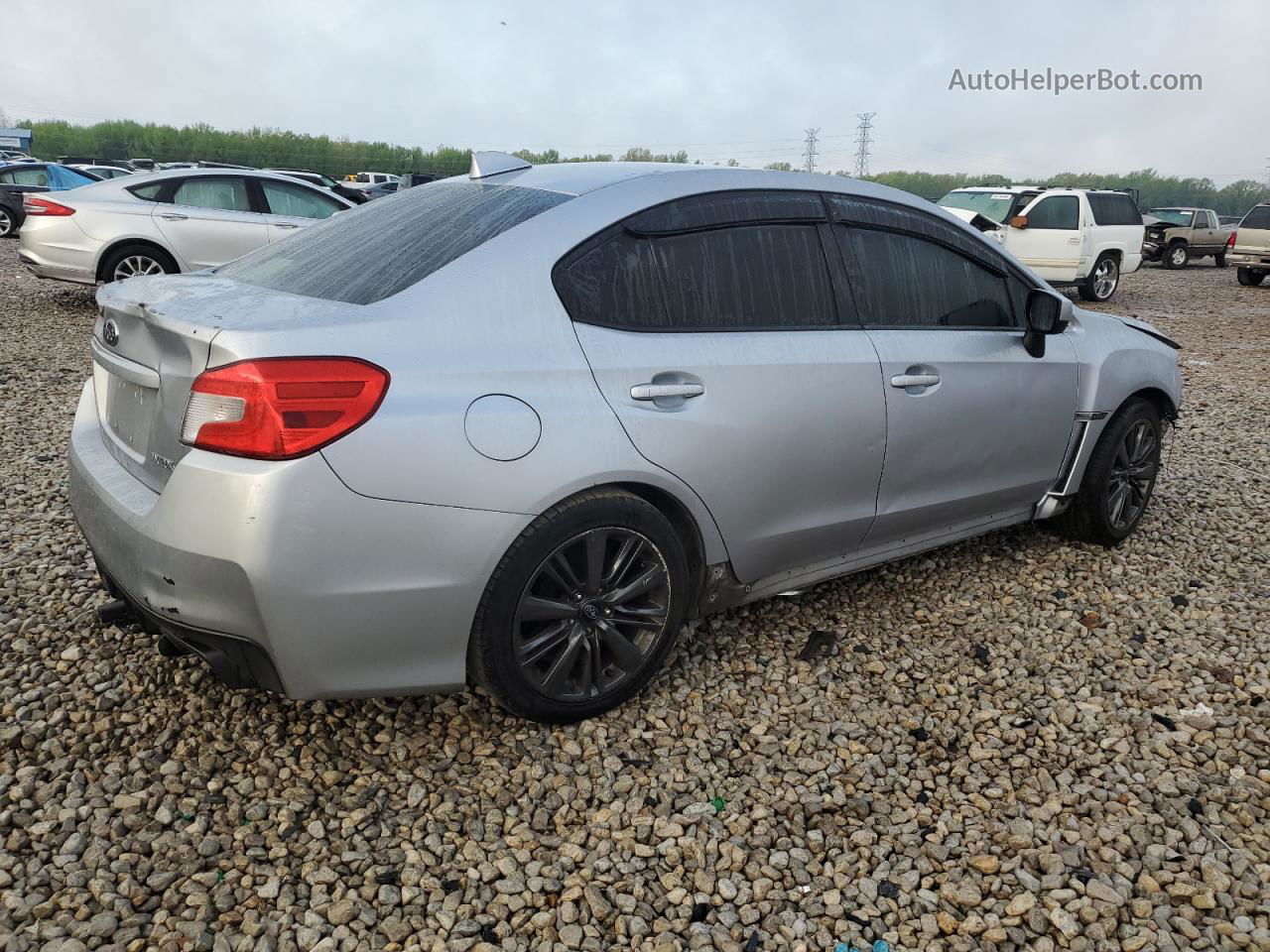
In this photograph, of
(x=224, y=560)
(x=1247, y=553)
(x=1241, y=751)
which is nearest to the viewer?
(x=224, y=560)

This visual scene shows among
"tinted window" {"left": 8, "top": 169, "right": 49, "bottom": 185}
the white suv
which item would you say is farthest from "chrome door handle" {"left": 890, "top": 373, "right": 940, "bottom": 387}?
"tinted window" {"left": 8, "top": 169, "right": 49, "bottom": 185}

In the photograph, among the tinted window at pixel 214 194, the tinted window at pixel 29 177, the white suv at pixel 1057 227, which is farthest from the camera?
the tinted window at pixel 29 177

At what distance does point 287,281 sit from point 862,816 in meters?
2.21

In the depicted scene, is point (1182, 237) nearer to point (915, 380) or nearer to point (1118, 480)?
point (1118, 480)

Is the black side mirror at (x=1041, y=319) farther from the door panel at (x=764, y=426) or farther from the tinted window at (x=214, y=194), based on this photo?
the tinted window at (x=214, y=194)

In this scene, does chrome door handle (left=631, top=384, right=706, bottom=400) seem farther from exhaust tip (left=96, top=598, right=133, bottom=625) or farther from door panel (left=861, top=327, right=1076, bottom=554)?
exhaust tip (left=96, top=598, right=133, bottom=625)

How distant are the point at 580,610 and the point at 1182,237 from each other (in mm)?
28311

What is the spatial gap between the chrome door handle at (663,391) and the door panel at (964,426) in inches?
32.8

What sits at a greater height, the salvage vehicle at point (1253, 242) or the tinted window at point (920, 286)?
the salvage vehicle at point (1253, 242)

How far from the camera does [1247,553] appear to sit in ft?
15.0

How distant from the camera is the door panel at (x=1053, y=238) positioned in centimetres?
1534

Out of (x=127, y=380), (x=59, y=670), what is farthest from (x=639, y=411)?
(x=59, y=670)

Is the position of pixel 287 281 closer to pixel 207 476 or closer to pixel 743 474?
pixel 207 476

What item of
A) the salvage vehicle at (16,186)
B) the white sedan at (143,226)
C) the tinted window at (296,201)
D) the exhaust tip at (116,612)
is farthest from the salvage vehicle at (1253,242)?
the salvage vehicle at (16,186)
